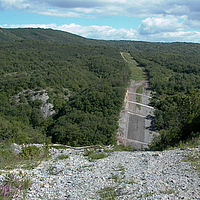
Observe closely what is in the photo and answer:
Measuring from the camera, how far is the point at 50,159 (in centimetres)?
1141

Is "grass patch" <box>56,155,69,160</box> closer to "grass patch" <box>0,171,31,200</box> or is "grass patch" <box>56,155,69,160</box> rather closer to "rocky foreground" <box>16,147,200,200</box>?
"rocky foreground" <box>16,147,200,200</box>

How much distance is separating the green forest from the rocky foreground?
15.9 feet

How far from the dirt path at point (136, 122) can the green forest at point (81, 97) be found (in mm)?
1326

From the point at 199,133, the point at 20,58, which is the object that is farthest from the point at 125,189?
the point at 20,58

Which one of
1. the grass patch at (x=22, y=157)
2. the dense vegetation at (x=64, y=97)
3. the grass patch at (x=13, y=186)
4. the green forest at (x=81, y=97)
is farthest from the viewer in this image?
the dense vegetation at (x=64, y=97)

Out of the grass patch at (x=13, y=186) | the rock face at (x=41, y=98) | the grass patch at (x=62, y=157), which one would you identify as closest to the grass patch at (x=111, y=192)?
the grass patch at (x=13, y=186)

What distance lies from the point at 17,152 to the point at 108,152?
4.84 meters

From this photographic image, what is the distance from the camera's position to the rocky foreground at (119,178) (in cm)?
671

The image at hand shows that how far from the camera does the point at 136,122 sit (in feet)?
113

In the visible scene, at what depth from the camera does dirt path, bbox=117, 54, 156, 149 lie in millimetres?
29734

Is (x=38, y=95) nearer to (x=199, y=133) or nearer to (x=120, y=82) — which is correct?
(x=120, y=82)

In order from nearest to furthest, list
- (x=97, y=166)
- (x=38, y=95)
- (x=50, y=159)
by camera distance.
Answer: (x=97, y=166) < (x=50, y=159) < (x=38, y=95)

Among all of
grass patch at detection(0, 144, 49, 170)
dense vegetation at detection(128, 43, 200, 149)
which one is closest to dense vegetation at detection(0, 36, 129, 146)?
grass patch at detection(0, 144, 49, 170)

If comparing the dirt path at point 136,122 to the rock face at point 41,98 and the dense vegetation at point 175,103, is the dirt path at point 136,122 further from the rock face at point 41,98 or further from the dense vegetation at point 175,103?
the rock face at point 41,98
